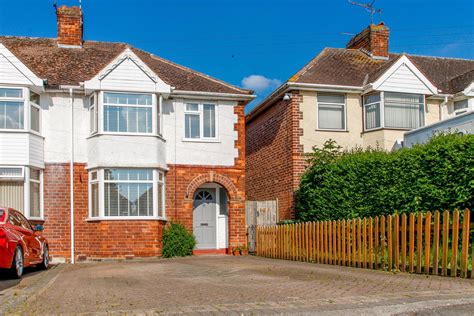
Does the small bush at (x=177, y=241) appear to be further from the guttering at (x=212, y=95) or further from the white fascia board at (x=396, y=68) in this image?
the white fascia board at (x=396, y=68)

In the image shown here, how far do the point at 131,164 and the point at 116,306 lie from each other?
12.7 m

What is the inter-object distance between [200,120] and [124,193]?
12.9 feet

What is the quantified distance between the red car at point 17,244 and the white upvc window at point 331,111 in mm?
11911

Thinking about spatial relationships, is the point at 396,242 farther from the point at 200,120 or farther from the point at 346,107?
the point at 346,107

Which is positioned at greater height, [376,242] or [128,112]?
[128,112]

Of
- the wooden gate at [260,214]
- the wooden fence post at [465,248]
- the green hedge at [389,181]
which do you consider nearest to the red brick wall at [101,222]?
the wooden gate at [260,214]

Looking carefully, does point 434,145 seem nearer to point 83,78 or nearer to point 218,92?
point 218,92

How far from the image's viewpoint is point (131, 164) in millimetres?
20141

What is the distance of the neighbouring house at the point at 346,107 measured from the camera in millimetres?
22469

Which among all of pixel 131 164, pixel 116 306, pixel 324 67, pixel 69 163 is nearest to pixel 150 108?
pixel 131 164

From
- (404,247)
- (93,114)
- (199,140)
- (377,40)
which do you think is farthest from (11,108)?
(377,40)

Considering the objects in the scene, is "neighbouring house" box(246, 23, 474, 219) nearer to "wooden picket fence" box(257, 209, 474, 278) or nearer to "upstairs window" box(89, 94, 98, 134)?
"wooden picket fence" box(257, 209, 474, 278)

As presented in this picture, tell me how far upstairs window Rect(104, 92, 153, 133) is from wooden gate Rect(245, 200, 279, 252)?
5.01 meters

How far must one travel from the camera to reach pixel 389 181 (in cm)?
1619
